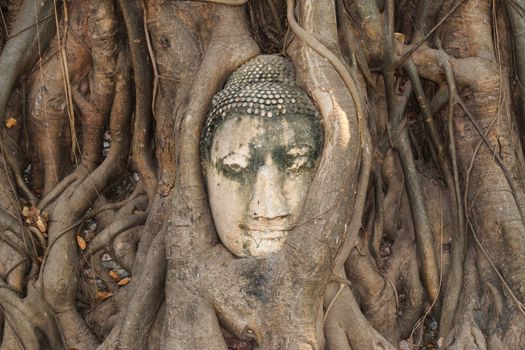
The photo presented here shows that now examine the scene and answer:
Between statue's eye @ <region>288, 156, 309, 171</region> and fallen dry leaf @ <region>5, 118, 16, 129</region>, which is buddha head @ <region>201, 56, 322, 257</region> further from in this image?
fallen dry leaf @ <region>5, 118, 16, 129</region>

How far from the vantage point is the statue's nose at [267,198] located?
242 centimetres

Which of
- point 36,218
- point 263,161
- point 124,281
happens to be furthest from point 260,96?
point 36,218

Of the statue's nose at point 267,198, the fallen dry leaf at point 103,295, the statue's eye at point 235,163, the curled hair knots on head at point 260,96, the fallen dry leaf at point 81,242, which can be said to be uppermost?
the curled hair knots on head at point 260,96

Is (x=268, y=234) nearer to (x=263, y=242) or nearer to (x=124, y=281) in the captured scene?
(x=263, y=242)

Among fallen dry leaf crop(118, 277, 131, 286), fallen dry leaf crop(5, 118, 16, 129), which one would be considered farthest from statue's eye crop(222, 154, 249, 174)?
fallen dry leaf crop(5, 118, 16, 129)

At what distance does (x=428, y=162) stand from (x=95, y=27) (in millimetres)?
1877

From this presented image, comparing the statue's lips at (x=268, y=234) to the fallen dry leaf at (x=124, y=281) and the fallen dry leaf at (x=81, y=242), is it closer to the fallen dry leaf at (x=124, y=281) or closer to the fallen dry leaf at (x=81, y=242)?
the fallen dry leaf at (x=124, y=281)

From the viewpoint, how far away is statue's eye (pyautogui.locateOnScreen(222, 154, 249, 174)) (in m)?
2.47

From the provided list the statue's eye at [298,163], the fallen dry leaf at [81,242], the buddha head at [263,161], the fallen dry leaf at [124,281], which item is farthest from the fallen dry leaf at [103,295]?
the statue's eye at [298,163]

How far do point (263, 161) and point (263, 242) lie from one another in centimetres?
33

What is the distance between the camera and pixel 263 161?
2.46 metres

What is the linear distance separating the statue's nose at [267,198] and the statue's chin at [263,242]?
85mm

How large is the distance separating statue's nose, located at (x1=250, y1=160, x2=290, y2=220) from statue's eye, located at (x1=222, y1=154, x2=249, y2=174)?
0.07 m

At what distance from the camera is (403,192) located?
308cm
